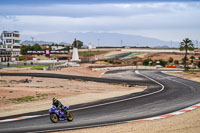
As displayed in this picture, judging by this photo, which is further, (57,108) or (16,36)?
(16,36)

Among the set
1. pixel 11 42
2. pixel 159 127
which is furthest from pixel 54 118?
pixel 11 42

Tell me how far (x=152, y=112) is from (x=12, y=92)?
16.2m

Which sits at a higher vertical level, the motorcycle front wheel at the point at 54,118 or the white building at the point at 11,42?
the white building at the point at 11,42

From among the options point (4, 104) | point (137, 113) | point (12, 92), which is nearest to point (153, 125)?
point (137, 113)

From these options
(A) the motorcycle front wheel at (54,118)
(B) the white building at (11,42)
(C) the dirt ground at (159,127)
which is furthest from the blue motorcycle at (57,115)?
(B) the white building at (11,42)

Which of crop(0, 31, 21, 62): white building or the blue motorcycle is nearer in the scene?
the blue motorcycle

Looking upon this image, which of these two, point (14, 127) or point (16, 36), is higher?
point (16, 36)

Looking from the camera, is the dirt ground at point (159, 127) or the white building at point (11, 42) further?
the white building at point (11, 42)

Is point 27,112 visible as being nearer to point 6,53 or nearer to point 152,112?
point 152,112

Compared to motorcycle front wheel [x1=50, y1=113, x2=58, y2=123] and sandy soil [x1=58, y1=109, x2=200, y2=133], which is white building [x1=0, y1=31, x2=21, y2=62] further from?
sandy soil [x1=58, y1=109, x2=200, y2=133]

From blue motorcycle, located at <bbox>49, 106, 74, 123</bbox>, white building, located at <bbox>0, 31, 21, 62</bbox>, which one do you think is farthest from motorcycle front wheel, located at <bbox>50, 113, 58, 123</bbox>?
white building, located at <bbox>0, 31, 21, 62</bbox>

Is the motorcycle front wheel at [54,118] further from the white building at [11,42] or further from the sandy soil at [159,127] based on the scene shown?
the white building at [11,42]

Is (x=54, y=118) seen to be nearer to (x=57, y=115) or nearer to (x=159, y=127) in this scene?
(x=57, y=115)

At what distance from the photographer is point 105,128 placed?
1694cm
